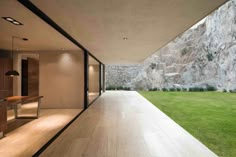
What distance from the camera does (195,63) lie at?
22.5 meters

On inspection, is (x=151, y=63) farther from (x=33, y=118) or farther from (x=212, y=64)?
(x=33, y=118)

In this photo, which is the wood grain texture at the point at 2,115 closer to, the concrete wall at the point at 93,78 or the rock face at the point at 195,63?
the concrete wall at the point at 93,78

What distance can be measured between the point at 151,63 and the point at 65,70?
16.9 meters

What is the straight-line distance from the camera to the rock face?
18.4 m

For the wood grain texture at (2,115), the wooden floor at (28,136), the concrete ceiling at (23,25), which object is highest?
the concrete ceiling at (23,25)

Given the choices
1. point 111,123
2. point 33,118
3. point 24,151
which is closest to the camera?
point 24,151

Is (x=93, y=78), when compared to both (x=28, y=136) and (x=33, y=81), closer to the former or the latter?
(x=33, y=81)

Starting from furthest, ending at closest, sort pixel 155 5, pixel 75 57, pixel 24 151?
pixel 75 57
pixel 24 151
pixel 155 5

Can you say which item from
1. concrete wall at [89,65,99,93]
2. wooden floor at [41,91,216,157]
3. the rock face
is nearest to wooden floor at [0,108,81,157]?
wooden floor at [41,91,216,157]

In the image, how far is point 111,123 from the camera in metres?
5.38

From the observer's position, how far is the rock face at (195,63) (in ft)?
60.4

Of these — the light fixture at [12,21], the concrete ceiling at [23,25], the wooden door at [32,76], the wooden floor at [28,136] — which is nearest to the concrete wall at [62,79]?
the wooden floor at [28,136]

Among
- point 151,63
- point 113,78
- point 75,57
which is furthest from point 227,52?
point 75,57

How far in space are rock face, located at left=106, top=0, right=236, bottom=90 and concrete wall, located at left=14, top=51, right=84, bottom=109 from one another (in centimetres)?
1477
